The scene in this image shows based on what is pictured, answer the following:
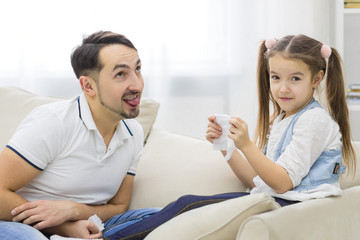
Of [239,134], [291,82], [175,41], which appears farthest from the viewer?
[175,41]

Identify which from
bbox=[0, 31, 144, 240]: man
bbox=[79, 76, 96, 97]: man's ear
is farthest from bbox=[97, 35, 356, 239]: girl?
bbox=[79, 76, 96, 97]: man's ear

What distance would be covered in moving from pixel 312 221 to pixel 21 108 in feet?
3.87

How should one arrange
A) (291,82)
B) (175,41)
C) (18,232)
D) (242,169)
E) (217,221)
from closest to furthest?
(217,221)
(18,232)
(291,82)
(242,169)
(175,41)

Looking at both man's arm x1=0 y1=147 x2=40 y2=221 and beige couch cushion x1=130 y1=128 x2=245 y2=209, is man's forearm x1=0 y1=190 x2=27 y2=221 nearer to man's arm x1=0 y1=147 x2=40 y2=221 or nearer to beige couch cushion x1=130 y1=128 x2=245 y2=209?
man's arm x1=0 y1=147 x2=40 y2=221

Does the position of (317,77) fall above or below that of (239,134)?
above

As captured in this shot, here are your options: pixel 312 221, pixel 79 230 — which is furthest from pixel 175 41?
pixel 312 221

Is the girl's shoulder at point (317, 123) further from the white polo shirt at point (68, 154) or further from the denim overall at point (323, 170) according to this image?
the white polo shirt at point (68, 154)

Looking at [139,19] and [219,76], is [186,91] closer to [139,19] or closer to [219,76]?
[219,76]

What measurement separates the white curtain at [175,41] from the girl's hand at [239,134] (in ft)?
4.76

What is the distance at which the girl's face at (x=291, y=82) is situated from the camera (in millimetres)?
1548

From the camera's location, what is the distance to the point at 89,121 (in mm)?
1557

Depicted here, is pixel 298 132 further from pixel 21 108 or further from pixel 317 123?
pixel 21 108

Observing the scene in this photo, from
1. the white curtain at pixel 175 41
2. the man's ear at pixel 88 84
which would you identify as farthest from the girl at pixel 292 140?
the white curtain at pixel 175 41

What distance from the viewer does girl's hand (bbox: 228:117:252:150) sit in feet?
4.78
